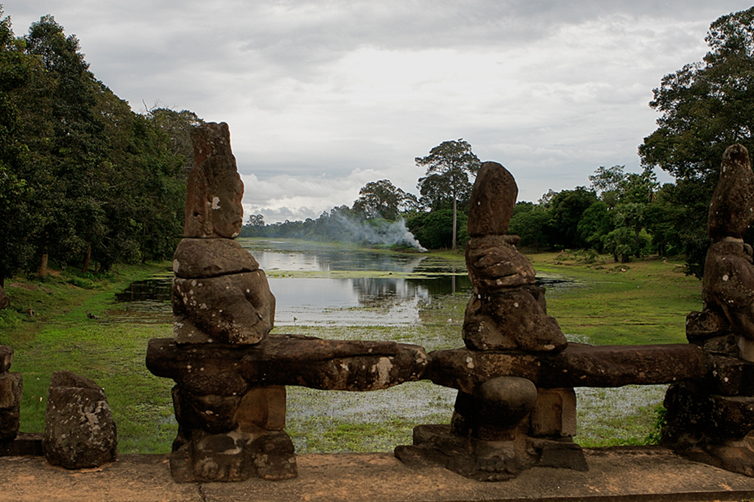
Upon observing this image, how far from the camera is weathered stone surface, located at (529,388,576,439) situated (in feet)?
15.5

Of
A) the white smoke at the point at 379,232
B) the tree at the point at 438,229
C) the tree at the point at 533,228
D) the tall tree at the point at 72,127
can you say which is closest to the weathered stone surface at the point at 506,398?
the tall tree at the point at 72,127

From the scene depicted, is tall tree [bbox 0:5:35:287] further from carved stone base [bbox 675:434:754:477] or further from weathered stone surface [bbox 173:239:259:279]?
carved stone base [bbox 675:434:754:477]

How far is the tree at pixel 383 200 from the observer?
12238 cm

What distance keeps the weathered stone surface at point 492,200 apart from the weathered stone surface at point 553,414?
131 centimetres

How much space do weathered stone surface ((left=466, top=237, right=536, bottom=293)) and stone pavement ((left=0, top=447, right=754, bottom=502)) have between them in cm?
138

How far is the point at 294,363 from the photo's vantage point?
4.31m

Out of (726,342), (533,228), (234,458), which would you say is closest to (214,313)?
(234,458)

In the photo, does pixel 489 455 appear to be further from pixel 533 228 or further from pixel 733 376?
pixel 533 228

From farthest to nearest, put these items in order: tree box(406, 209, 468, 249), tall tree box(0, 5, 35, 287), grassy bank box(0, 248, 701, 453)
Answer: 1. tree box(406, 209, 468, 249)
2. tall tree box(0, 5, 35, 287)
3. grassy bank box(0, 248, 701, 453)

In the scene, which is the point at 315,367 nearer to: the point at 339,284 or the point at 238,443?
the point at 238,443


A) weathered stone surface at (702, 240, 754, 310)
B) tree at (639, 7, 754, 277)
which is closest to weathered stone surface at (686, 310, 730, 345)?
weathered stone surface at (702, 240, 754, 310)

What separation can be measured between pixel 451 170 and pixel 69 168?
4931cm

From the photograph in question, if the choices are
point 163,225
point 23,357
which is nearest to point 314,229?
point 163,225

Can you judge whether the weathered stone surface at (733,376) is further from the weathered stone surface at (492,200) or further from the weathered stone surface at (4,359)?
the weathered stone surface at (4,359)
